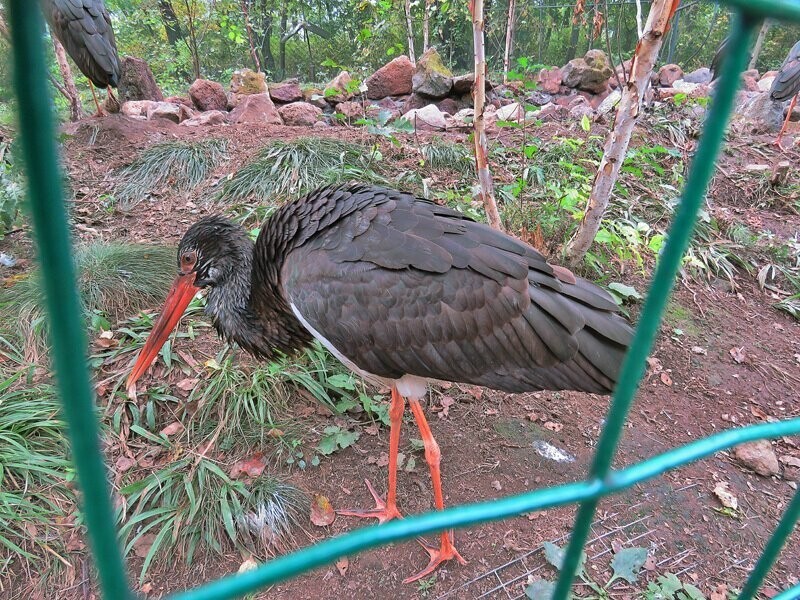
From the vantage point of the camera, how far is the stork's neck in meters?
2.48

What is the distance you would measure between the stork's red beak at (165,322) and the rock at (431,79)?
815 cm

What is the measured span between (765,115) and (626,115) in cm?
693

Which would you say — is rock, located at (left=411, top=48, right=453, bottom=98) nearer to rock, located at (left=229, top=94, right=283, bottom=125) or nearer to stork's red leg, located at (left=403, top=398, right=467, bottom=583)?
rock, located at (left=229, top=94, right=283, bottom=125)

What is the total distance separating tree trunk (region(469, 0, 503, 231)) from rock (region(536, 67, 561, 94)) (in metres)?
9.43

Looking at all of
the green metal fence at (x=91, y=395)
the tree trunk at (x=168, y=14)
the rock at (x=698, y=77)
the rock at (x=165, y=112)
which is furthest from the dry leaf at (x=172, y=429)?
the rock at (x=698, y=77)

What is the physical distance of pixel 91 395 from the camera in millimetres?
443

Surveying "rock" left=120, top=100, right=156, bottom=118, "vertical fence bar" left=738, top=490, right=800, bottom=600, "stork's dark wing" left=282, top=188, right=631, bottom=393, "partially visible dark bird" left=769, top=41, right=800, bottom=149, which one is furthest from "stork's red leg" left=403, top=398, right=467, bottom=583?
"partially visible dark bird" left=769, top=41, right=800, bottom=149

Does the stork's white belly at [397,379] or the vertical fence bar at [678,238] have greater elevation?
the vertical fence bar at [678,238]

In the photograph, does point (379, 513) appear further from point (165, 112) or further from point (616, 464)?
point (165, 112)

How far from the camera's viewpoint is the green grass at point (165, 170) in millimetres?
4789

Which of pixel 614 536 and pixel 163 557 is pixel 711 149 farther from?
pixel 163 557

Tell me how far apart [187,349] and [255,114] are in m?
5.08

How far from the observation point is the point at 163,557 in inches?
85.5

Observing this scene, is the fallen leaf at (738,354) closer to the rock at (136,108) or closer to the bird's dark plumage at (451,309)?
the bird's dark plumage at (451,309)
